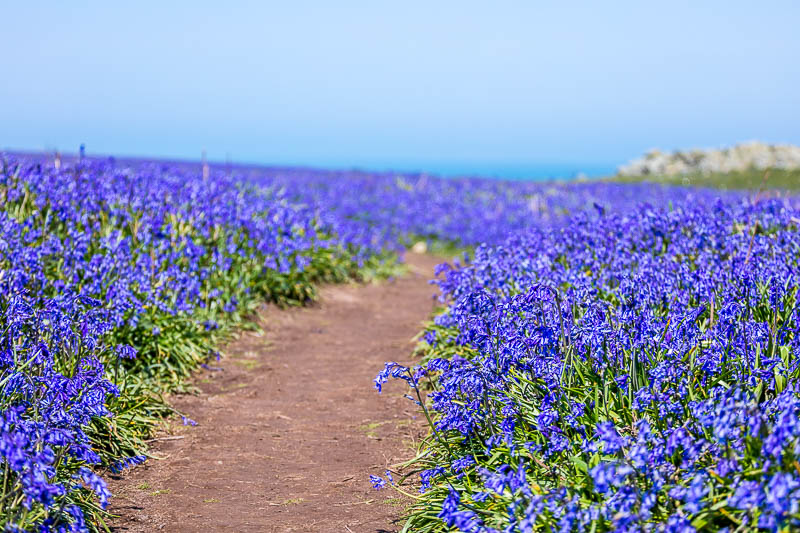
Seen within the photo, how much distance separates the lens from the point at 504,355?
13.8 feet

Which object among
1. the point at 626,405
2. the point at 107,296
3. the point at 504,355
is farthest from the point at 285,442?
the point at 626,405

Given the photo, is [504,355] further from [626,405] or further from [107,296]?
[107,296]

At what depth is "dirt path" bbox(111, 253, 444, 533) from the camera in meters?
4.52

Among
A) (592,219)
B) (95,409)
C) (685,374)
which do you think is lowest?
(95,409)

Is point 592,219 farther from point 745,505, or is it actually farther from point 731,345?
point 745,505

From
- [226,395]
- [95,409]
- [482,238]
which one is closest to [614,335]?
[95,409]

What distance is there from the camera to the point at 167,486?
5.01 metres

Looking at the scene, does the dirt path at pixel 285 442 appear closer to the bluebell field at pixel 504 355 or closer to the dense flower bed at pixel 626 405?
the bluebell field at pixel 504 355

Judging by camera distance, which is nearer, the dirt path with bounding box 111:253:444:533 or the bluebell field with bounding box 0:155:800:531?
the bluebell field with bounding box 0:155:800:531

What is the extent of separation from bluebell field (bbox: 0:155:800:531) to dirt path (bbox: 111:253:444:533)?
0.28m

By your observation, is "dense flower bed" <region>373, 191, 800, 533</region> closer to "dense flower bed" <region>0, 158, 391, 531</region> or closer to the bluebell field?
the bluebell field

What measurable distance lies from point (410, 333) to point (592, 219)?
2.60 meters

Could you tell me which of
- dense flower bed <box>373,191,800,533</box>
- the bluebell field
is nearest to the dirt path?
the bluebell field

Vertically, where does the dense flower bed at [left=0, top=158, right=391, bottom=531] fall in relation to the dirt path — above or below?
above
